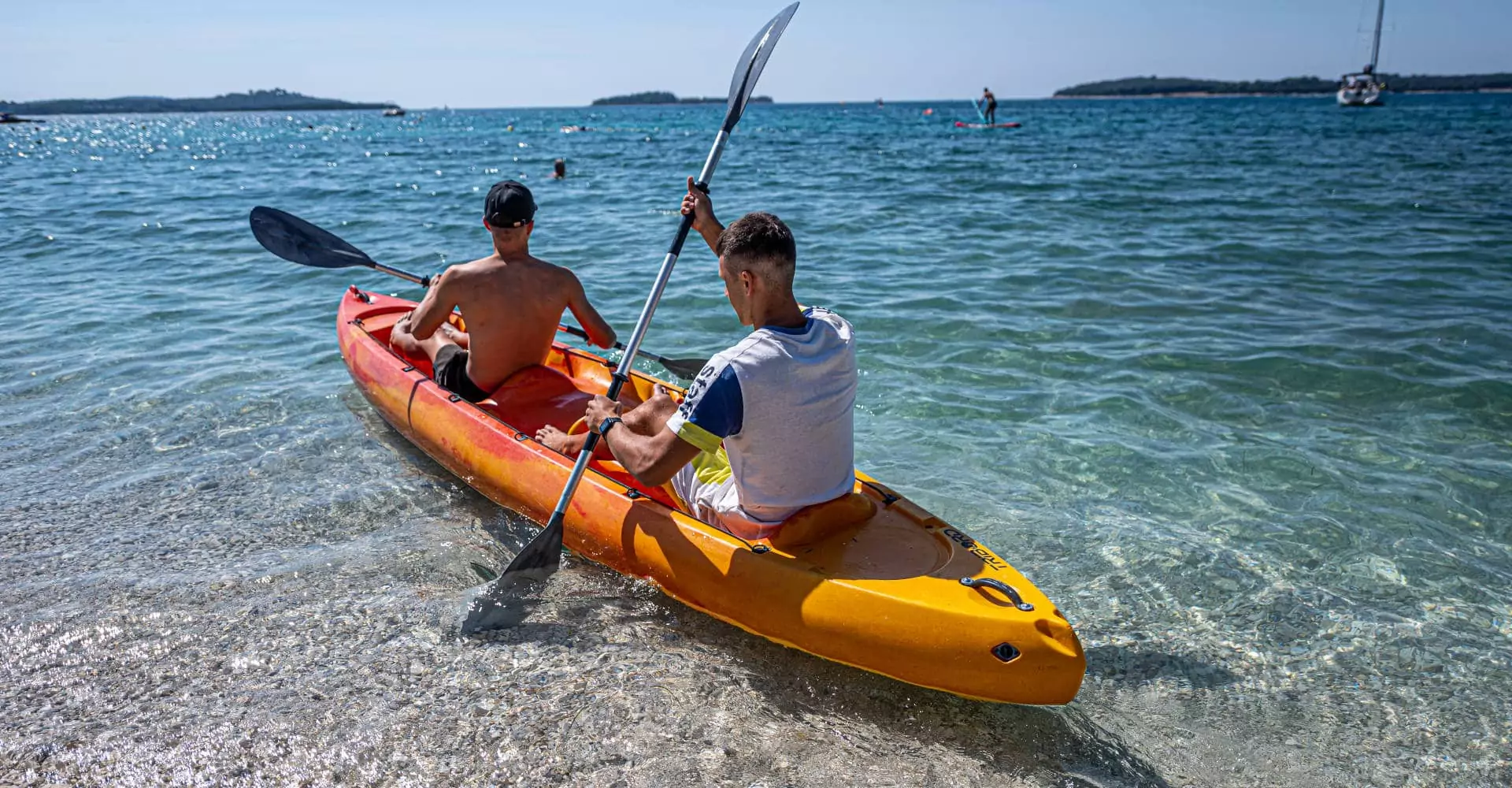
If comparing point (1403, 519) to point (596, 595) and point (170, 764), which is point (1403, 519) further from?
point (170, 764)

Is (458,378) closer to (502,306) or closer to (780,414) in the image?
(502,306)

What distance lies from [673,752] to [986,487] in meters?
2.84

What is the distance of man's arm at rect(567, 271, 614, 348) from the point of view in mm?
5090

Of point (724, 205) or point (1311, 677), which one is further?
point (724, 205)

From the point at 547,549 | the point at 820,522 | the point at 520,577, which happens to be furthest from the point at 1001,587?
the point at 520,577

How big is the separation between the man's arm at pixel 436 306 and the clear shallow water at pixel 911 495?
0.89 meters

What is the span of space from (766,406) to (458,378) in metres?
2.81

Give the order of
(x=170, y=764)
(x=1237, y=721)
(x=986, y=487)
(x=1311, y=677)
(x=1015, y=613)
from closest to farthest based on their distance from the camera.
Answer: (x=170, y=764) < (x=1015, y=613) < (x=1237, y=721) < (x=1311, y=677) < (x=986, y=487)

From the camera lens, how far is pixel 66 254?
1245 centimetres

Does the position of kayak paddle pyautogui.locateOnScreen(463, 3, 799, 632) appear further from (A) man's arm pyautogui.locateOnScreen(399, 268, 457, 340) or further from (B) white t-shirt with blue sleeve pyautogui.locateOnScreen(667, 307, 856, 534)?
(A) man's arm pyautogui.locateOnScreen(399, 268, 457, 340)

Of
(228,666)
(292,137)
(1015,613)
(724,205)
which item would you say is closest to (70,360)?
(228,666)

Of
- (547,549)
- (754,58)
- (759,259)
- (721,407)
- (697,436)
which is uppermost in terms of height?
(754,58)

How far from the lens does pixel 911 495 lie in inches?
206

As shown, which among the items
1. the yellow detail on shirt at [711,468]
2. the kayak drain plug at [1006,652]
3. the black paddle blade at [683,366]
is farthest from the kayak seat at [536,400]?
the kayak drain plug at [1006,652]
